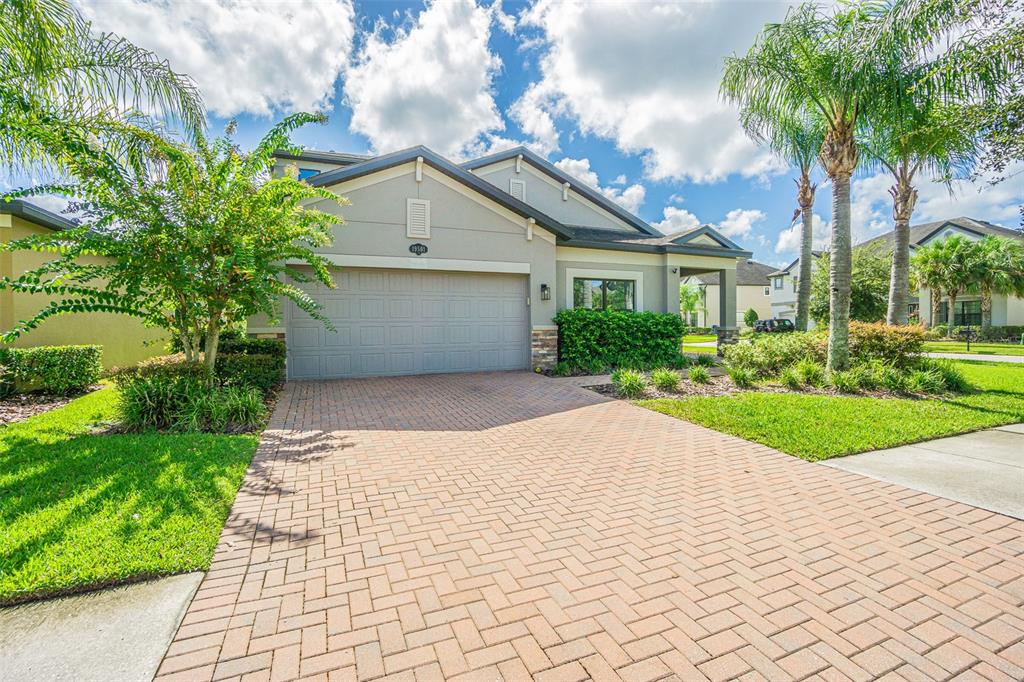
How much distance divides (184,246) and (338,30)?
Result: 268 inches

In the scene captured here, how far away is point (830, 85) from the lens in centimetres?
873

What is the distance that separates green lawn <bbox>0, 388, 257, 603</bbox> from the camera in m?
2.81

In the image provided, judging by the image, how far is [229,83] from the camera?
31.8 feet

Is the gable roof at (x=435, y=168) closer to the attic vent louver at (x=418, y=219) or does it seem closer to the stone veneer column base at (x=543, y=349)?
the attic vent louver at (x=418, y=219)

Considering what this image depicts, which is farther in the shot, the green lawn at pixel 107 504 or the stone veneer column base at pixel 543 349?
the stone veneer column base at pixel 543 349

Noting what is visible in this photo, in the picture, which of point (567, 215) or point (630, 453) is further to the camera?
point (567, 215)

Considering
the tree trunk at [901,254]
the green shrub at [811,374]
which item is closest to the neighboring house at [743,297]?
the tree trunk at [901,254]

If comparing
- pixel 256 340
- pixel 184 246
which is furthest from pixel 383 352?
pixel 184 246

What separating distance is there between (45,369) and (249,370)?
12.3ft

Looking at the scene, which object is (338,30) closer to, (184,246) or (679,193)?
(184,246)

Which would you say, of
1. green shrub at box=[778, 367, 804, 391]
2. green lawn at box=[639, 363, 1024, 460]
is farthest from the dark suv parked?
green shrub at box=[778, 367, 804, 391]

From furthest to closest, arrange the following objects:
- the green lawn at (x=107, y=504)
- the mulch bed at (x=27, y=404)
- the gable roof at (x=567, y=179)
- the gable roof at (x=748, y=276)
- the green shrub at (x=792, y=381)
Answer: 1. the gable roof at (x=748, y=276)
2. the gable roof at (x=567, y=179)
3. the green shrub at (x=792, y=381)
4. the mulch bed at (x=27, y=404)
5. the green lawn at (x=107, y=504)

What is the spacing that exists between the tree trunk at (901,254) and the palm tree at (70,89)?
17.4 meters

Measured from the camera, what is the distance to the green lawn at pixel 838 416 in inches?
227
